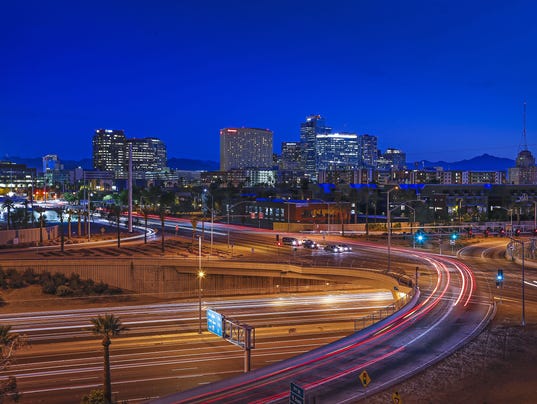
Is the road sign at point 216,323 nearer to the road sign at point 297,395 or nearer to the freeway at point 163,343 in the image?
the freeway at point 163,343

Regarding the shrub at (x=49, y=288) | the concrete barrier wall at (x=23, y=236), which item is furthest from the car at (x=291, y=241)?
the concrete barrier wall at (x=23, y=236)

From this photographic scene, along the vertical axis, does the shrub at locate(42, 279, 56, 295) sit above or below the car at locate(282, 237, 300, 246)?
below

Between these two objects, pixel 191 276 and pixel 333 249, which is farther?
pixel 333 249

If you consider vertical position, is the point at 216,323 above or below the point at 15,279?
above

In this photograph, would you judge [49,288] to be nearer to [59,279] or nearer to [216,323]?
[59,279]

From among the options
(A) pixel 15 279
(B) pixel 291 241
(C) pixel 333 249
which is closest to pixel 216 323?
(A) pixel 15 279

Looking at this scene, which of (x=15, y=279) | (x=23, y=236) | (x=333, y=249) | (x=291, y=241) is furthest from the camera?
(x=23, y=236)

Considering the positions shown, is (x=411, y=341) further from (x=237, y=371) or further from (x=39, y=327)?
(x=39, y=327)

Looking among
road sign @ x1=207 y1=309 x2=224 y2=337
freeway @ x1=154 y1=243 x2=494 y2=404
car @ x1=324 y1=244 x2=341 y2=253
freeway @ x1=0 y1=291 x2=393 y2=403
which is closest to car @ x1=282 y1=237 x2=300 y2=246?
car @ x1=324 y1=244 x2=341 y2=253

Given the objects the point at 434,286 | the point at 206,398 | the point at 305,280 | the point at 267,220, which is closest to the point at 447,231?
the point at 267,220

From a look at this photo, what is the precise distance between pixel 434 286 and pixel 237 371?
1982cm

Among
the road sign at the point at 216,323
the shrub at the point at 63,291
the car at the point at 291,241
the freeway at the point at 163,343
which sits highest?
the car at the point at 291,241

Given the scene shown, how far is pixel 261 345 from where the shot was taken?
3366cm

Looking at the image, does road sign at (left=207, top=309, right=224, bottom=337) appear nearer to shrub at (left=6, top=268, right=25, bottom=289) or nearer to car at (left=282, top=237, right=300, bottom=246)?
shrub at (left=6, top=268, right=25, bottom=289)
